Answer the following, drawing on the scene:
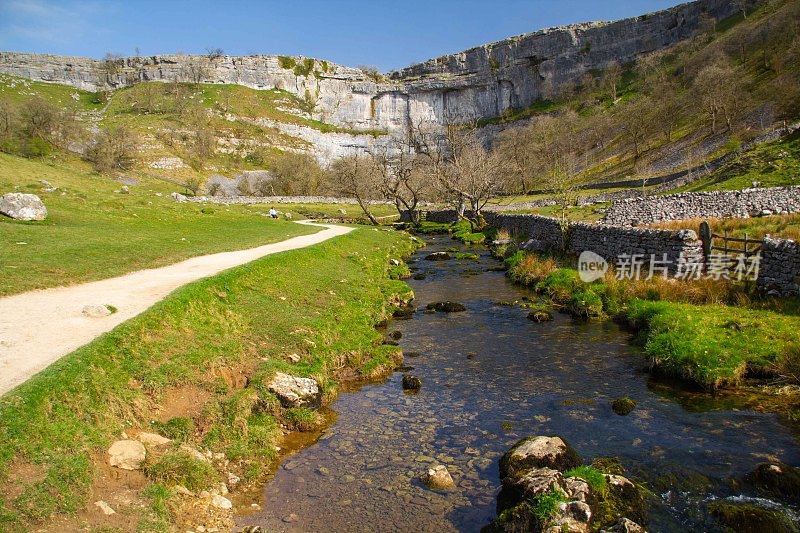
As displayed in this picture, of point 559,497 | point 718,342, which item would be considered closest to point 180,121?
point 718,342

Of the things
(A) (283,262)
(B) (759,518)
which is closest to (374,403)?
(B) (759,518)

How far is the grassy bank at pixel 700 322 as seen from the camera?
40.9 ft

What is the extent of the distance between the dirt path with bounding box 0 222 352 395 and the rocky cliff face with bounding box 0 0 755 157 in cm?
14498

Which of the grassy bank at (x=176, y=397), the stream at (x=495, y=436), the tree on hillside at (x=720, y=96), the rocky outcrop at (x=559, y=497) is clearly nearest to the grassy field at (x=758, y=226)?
the stream at (x=495, y=436)

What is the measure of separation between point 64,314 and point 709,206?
36.1m

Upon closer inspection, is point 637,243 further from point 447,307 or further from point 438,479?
point 438,479

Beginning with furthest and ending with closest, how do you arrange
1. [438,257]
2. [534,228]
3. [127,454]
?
[534,228] < [438,257] < [127,454]

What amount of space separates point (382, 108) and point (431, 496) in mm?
181635

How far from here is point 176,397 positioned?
10148mm

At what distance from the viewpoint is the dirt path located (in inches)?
361

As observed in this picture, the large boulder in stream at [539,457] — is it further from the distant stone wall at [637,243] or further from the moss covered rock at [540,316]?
the distant stone wall at [637,243]

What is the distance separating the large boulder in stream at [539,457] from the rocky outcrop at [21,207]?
92.8 ft

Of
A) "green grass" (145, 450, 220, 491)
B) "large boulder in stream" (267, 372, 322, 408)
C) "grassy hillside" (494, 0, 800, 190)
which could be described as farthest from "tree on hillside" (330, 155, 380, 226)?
"green grass" (145, 450, 220, 491)

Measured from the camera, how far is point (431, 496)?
8445 millimetres
